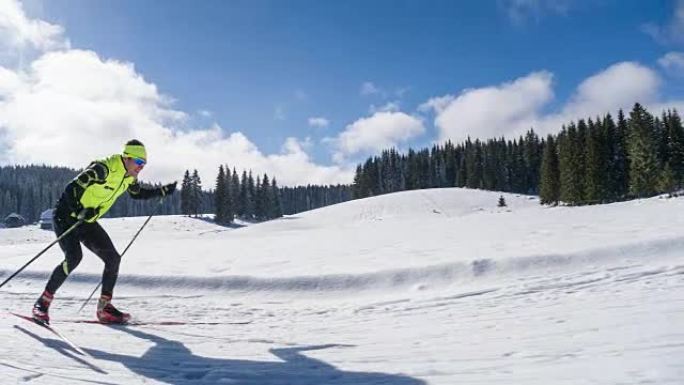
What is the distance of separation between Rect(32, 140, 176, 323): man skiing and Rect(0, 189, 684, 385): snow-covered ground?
53 cm

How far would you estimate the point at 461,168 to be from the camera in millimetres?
110500

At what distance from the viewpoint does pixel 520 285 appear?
23.7 feet

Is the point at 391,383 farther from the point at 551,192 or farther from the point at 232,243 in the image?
the point at 551,192

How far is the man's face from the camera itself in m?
6.65

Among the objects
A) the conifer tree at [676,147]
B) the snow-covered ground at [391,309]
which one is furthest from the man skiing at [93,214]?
the conifer tree at [676,147]

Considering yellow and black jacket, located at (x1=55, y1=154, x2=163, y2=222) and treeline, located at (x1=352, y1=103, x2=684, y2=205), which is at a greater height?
treeline, located at (x1=352, y1=103, x2=684, y2=205)

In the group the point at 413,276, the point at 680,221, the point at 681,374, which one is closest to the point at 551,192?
the point at 680,221

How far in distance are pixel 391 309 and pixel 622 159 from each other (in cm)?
6298

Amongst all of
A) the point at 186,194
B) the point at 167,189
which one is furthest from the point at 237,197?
the point at 167,189

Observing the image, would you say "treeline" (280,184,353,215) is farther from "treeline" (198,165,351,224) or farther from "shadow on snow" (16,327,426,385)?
"shadow on snow" (16,327,426,385)

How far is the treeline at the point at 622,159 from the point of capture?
51375 millimetres

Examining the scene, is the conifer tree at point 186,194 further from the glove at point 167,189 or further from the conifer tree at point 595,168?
the glove at point 167,189

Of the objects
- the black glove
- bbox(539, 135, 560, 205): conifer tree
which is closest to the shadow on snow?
the black glove

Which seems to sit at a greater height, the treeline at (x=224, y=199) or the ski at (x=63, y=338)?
the treeline at (x=224, y=199)
